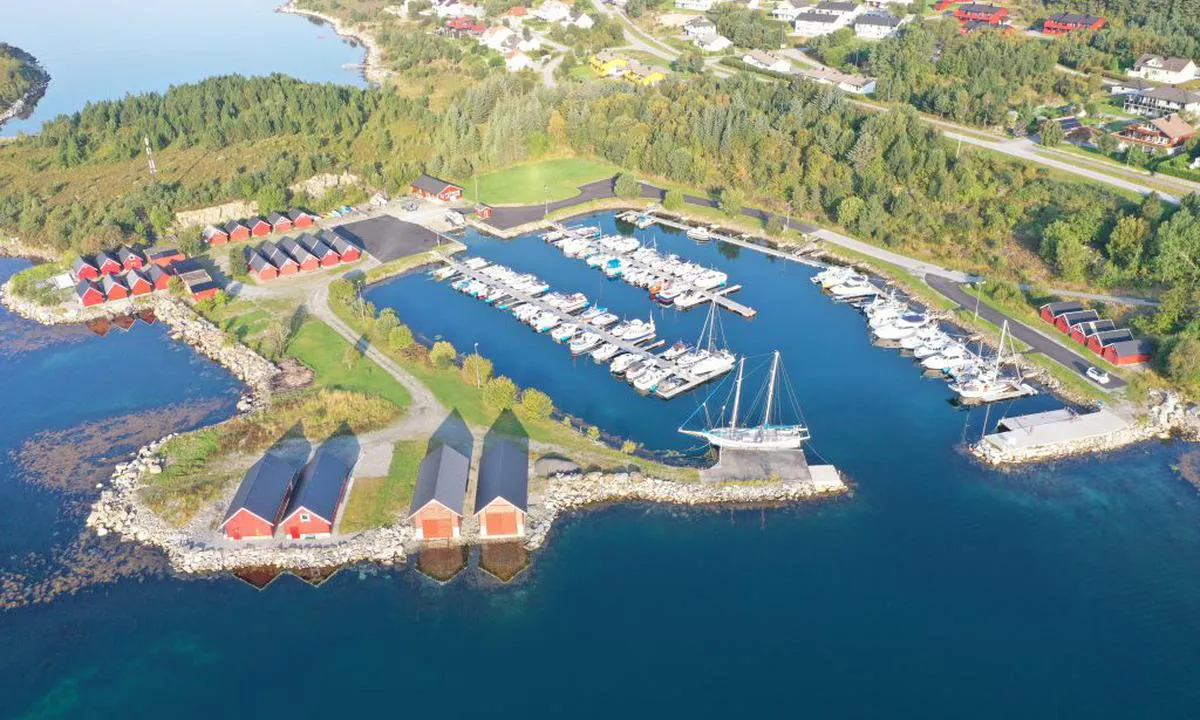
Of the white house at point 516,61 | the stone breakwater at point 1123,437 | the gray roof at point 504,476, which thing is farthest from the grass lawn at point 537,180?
the stone breakwater at point 1123,437

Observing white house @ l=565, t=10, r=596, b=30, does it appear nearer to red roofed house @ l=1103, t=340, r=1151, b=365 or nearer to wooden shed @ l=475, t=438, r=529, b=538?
red roofed house @ l=1103, t=340, r=1151, b=365

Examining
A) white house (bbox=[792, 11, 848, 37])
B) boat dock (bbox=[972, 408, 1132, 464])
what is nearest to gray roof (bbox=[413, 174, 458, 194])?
boat dock (bbox=[972, 408, 1132, 464])

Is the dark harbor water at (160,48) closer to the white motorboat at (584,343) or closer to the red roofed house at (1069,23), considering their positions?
the white motorboat at (584,343)

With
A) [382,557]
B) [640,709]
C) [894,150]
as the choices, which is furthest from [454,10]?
[640,709]

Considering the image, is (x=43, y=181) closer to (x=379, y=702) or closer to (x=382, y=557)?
(x=382, y=557)

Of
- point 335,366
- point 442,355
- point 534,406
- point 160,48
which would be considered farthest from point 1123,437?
point 160,48

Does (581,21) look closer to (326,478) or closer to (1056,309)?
(1056,309)
